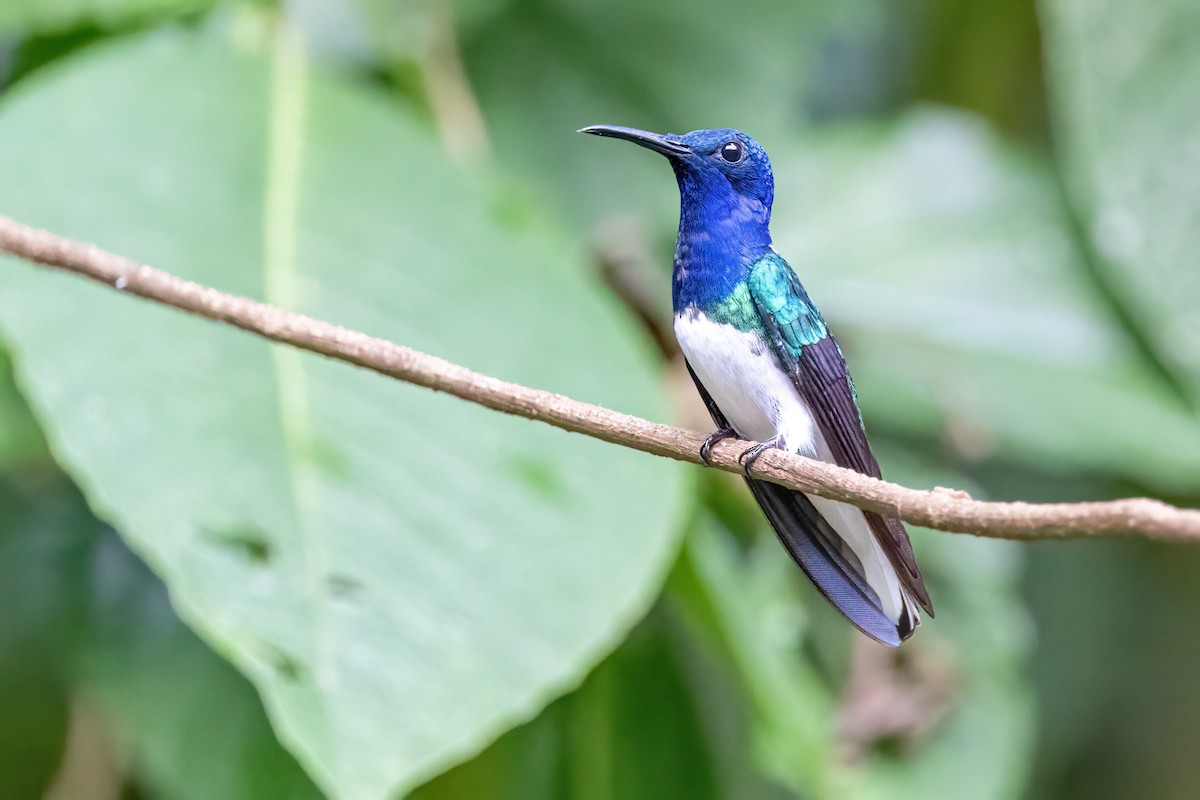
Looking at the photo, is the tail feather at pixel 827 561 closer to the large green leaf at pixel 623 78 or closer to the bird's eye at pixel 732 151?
the bird's eye at pixel 732 151

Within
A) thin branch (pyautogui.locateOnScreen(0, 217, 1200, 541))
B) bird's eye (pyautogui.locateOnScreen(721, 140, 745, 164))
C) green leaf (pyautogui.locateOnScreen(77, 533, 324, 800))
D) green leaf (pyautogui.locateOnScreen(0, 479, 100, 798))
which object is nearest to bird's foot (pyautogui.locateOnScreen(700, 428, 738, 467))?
thin branch (pyautogui.locateOnScreen(0, 217, 1200, 541))

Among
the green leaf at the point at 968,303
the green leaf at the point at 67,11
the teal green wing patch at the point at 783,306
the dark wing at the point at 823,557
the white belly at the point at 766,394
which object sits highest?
the teal green wing patch at the point at 783,306

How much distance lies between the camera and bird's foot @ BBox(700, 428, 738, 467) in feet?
2.51

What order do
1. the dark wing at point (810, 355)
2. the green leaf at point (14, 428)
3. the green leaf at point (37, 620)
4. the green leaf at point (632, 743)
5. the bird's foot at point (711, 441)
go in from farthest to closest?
1. the green leaf at point (37, 620)
2. the green leaf at point (632, 743)
3. the green leaf at point (14, 428)
4. the dark wing at point (810, 355)
5. the bird's foot at point (711, 441)

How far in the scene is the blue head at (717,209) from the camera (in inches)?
36.8

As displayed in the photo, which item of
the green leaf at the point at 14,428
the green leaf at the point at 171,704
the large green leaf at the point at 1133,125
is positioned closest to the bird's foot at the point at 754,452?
the green leaf at the point at 171,704

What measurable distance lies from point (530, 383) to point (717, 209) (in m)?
0.58

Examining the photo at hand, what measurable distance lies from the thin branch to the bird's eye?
0.22m

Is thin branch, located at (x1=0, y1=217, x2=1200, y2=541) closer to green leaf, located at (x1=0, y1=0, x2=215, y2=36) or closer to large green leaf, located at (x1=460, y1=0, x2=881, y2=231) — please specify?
green leaf, located at (x1=0, y1=0, x2=215, y2=36)

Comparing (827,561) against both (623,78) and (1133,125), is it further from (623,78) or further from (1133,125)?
(623,78)

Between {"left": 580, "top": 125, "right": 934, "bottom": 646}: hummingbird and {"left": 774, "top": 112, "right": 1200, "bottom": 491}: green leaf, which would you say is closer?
{"left": 580, "top": 125, "right": 934, "bottom": 646}: hummingbird

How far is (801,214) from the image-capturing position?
2492 mm

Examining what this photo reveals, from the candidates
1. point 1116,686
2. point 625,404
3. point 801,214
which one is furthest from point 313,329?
point 1116,686

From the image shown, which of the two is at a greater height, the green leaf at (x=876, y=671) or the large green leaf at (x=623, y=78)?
the large green leaf at (x=623, y=78)
